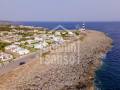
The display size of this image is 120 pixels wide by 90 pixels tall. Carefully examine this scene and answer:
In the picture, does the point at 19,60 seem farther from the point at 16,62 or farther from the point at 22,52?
the point at 22,52

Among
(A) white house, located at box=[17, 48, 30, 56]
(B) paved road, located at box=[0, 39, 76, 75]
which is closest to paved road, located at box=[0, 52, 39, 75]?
(B) paved road, located at box=[0, 39, 76, 75]

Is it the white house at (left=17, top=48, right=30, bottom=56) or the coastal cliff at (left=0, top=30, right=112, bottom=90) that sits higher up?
the white house at (left=17, top=48, right=30, bottom=56)

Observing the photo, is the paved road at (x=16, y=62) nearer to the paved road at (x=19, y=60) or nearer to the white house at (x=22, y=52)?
the paved road at (x=19, y=60)

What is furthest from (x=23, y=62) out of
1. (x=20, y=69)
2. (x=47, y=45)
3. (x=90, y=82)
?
(x=47, y=45)

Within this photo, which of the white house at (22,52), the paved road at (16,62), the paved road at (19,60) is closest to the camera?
the paved road at (16,62)

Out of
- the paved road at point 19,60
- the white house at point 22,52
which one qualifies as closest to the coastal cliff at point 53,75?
the paved road at point 19,60

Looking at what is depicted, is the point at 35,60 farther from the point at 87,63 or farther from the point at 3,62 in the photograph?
the point at 87,63

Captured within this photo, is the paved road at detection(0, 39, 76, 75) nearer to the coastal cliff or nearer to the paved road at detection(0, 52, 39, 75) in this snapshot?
the paved road at detection(0, 52, 39, 75)

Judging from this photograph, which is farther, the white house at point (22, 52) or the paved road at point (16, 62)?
the white house at point (22, 52)

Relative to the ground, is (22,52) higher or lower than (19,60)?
higher

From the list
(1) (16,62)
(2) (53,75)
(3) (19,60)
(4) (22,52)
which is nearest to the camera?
(2) (53,75)

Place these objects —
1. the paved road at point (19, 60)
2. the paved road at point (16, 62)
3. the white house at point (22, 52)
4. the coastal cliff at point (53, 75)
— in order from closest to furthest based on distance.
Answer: the coastal cliff at point (53, 75) < the paved road at point (16, 62) < the paved road at point (19, 60) < the white house at point (22, 52)

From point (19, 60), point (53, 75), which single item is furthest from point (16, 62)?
point (53, 75)
